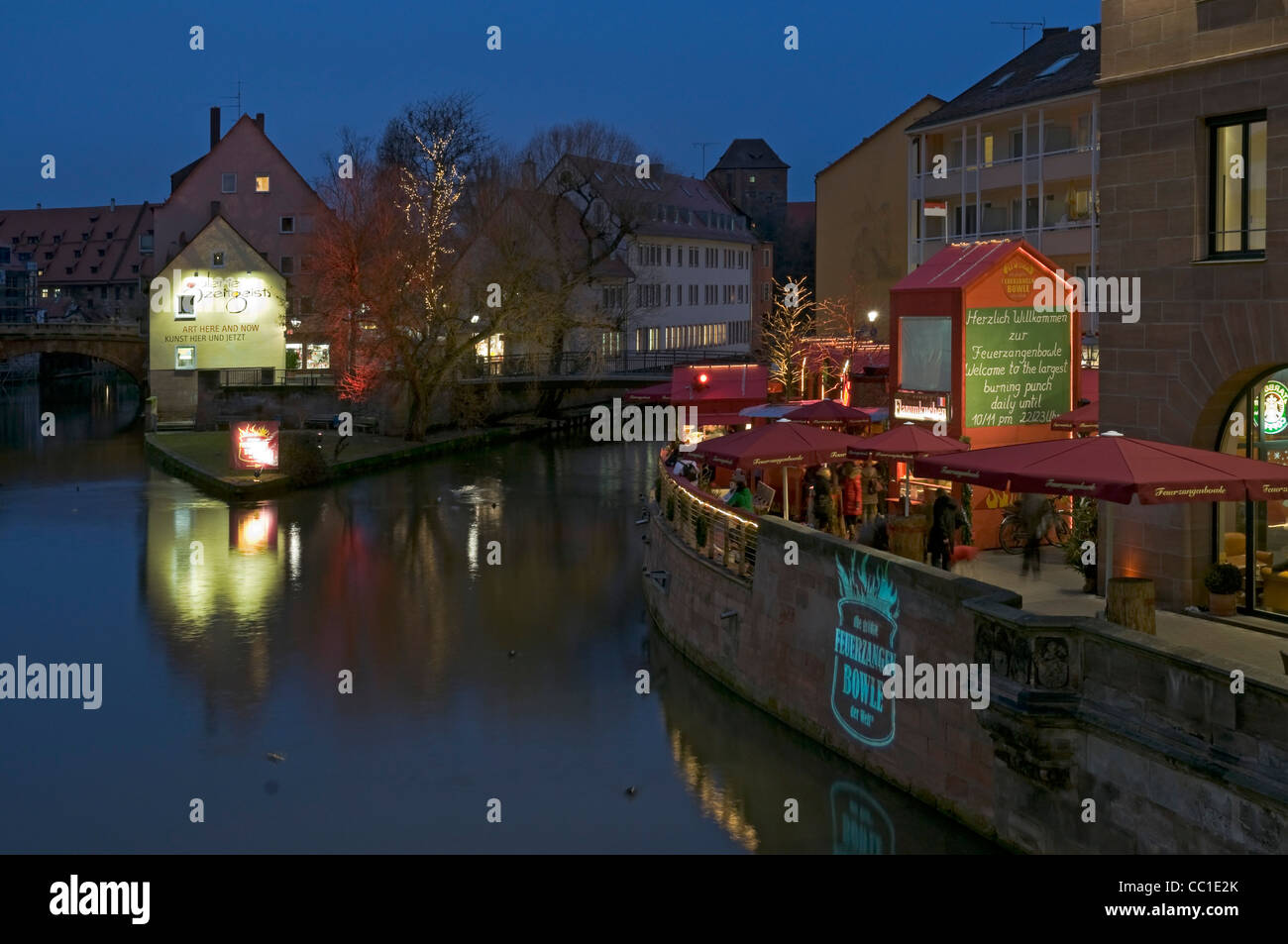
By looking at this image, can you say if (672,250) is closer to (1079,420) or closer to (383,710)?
(1079,420)

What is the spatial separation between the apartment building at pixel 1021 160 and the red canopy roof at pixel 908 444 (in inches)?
739

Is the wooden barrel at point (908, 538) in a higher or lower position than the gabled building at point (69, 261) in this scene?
lower

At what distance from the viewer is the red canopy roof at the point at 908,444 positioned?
2316 centimetres

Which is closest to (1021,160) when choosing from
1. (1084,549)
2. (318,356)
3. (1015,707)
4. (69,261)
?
(1084,549)

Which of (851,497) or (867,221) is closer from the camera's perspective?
(851,497)

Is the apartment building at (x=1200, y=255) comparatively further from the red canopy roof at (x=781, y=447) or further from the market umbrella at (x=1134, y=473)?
the red canopy roof at (x=781, y=447)

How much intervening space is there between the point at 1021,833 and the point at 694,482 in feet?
49.1

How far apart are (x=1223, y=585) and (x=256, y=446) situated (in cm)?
3435

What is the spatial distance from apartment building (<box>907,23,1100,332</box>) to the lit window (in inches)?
2.4

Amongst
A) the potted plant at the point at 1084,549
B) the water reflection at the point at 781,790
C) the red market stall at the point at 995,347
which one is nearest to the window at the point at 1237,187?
the potted plant at the point at 1084,549

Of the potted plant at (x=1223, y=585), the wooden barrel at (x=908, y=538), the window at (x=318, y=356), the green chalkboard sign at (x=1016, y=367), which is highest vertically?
the window at (x=318, y=356)

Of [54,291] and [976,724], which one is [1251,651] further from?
[54,291]

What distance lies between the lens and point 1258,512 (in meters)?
17.3

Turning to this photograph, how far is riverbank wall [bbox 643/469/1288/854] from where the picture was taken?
11.9m
